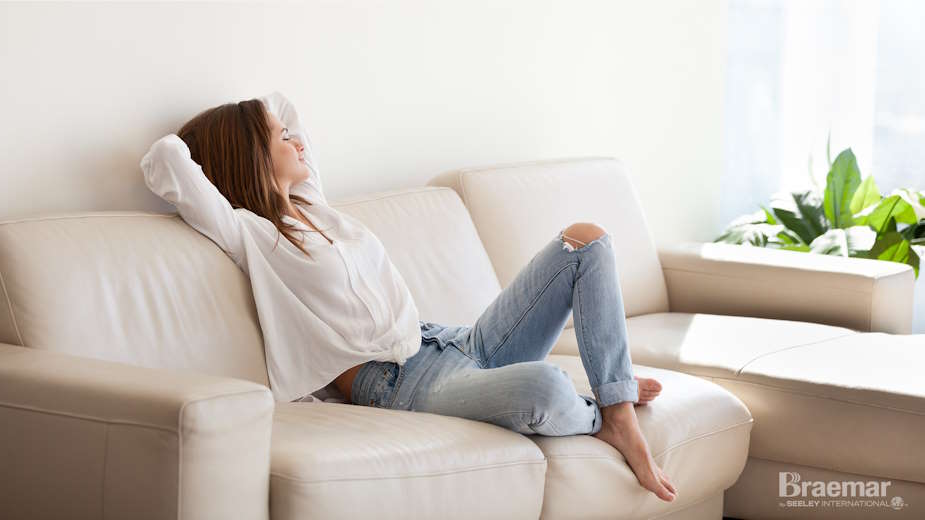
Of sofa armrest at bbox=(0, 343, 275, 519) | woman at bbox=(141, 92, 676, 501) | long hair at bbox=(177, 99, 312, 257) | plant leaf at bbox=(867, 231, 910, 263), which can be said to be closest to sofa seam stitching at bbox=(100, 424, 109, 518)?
sofa armrest at bbox=(0, 343, 275, 519)

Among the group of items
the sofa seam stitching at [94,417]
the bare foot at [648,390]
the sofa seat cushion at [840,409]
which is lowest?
the sofa seat cushion at [840,409]

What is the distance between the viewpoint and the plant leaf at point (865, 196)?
3896mm

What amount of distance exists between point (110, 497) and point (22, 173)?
89cm

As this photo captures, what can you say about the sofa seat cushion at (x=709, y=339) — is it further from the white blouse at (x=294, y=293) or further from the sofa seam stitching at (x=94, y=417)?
the sofa seam stitching at (x=94, y=417)

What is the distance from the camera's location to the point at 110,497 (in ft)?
5.55

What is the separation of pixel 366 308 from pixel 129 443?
2.49 ft

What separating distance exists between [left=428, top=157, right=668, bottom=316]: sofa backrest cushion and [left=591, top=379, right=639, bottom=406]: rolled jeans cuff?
0.85 m

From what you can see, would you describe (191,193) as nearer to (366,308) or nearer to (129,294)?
(129,294)

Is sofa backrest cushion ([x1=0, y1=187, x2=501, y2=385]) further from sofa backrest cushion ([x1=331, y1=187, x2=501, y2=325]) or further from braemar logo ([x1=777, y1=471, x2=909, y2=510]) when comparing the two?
braemar logo ([x1=777, y1=471, x2=909, y2=510])

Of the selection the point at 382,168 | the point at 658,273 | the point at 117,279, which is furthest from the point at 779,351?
the point at 117,279

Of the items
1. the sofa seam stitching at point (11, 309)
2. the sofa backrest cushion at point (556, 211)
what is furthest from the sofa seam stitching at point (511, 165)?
the sofa seam stitching at point (11, 309)

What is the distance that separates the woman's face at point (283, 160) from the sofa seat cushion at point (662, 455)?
29.3 inches

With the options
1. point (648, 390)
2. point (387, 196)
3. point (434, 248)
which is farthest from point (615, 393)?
point (387, 196)

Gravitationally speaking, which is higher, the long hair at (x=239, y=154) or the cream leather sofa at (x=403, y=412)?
the long hair at (x=239, y=154)
